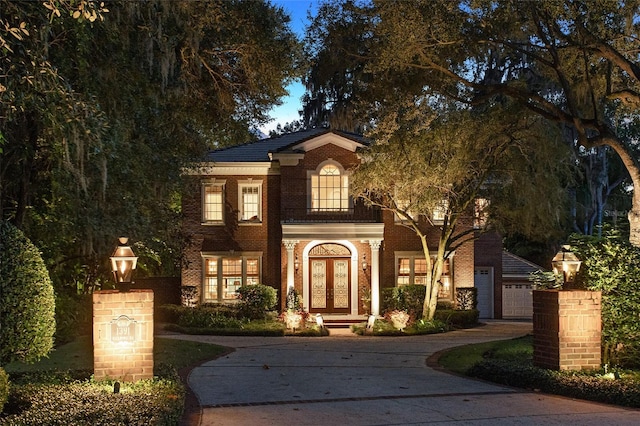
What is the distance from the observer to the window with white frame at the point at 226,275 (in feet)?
89.2

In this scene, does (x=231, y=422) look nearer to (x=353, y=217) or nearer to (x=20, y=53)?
(x=20, y=53)

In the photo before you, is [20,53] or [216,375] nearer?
[20,53]

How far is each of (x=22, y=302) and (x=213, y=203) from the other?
61.0 ft

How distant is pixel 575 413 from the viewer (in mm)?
9031

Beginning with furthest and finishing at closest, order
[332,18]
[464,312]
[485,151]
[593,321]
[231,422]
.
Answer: [464,312], [485,151], [332,18], [593,321], [231,422]

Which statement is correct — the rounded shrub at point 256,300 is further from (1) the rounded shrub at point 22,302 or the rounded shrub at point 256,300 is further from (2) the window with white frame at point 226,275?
(1) the rounded shrub at point 22,302

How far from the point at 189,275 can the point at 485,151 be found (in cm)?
1178

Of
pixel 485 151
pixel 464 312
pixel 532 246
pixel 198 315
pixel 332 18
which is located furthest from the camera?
pixel 532 246

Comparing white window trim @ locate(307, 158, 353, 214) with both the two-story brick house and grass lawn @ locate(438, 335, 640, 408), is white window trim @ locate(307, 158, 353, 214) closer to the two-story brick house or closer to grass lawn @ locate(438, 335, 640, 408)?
the two-story brick house

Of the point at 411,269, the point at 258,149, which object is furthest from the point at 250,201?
the point at 411,269

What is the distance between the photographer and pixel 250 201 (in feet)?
89.8

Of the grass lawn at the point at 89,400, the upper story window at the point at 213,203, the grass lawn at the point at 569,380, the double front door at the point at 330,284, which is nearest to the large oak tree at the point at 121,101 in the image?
the grass lawn at the point at 89,400

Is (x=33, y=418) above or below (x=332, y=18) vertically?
below

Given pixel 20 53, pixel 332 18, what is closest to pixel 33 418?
pixel 20 53
